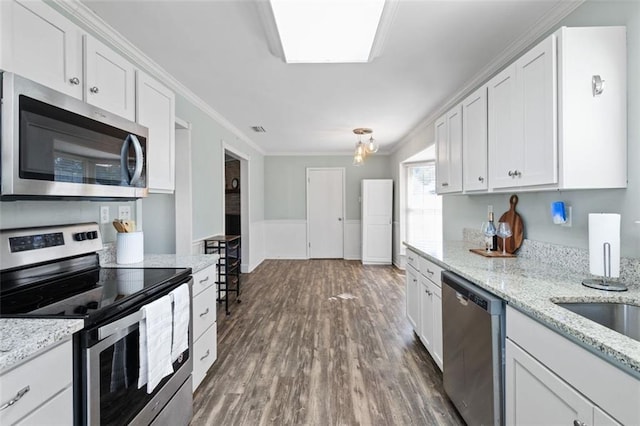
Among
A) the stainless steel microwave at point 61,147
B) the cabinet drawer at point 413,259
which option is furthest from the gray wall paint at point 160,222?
the cabinet drawer at point 413,259

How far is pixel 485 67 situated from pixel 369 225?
3931mm

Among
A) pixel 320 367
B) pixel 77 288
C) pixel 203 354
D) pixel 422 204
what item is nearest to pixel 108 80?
pixel 77 288

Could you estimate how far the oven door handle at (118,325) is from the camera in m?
1.03

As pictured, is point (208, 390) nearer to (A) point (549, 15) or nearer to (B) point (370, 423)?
(B) point (370, 423)

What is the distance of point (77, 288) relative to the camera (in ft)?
4.35

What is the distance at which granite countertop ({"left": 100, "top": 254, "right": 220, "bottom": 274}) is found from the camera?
70.9 inches

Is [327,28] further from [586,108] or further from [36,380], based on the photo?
[36,380]

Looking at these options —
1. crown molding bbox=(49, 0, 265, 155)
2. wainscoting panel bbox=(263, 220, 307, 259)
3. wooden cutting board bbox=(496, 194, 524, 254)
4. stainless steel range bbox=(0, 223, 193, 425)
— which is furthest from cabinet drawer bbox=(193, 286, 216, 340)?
wainscoting panel bbox=(263, 220, 307, 259)

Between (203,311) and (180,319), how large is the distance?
481 millimetres

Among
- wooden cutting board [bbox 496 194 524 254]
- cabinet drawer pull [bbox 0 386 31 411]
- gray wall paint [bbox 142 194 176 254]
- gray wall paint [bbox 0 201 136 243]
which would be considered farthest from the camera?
gray wall paint [bbox 142 194 176 254]

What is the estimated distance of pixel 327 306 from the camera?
3.63 meters

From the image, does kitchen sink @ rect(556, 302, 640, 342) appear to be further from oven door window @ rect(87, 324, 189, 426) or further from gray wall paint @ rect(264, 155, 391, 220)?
gray wall paint @ rect(264, 155, 391, 220)

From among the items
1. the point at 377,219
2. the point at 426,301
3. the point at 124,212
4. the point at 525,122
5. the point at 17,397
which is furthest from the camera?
the point at 377,219

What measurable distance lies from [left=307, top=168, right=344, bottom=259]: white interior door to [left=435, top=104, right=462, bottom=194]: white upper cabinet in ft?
12.4
